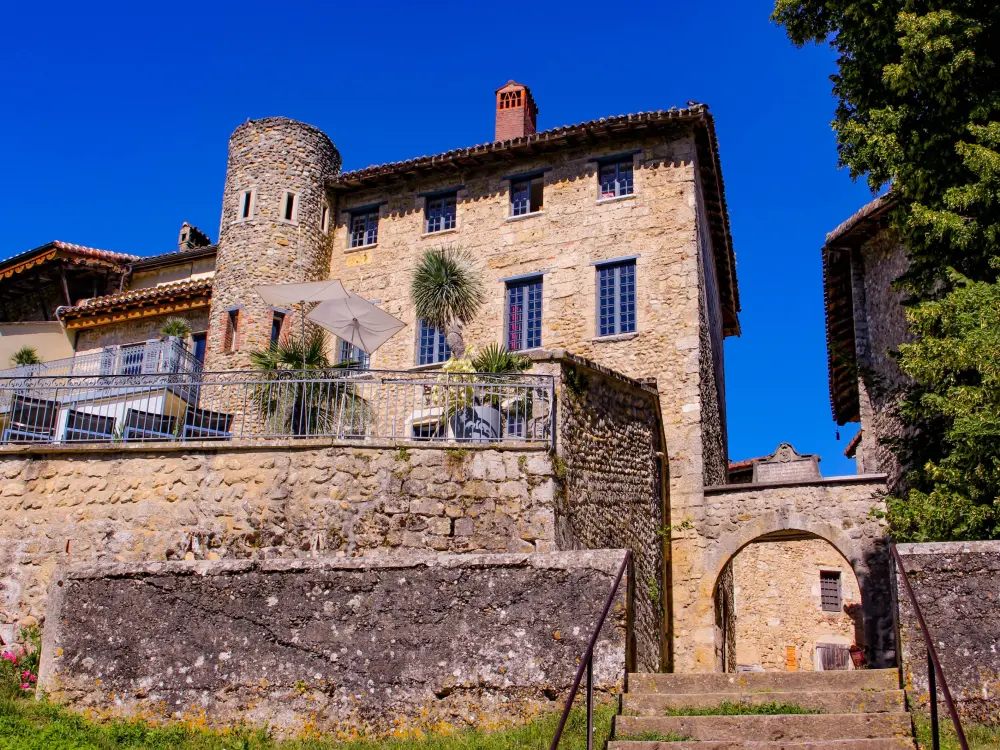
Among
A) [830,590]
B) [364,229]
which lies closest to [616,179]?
[364,229]

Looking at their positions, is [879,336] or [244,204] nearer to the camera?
[879,336]

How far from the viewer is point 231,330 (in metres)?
22.8

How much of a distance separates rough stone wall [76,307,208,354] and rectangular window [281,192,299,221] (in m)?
3.91

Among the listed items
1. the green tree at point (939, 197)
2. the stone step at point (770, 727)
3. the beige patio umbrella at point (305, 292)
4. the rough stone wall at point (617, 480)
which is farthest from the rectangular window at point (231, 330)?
the stone step at point (770, 727)

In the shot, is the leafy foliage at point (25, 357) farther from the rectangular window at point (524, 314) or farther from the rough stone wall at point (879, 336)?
the rough stone wall at point (879, 336)

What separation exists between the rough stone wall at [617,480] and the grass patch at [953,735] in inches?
241

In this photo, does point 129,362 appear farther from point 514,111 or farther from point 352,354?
point 514,111

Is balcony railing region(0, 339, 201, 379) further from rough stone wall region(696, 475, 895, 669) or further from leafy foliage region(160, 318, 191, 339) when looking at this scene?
rough stone wall region(696, 475, 895, 669)

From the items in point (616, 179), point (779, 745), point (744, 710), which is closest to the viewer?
point (779, 745)

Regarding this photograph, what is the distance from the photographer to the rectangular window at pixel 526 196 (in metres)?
22.3

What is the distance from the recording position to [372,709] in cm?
762

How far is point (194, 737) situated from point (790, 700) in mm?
4589

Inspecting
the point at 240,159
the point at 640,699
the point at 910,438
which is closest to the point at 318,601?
the point at 640,699

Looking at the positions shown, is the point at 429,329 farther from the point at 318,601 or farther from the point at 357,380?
the point at 318,601
